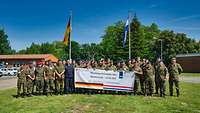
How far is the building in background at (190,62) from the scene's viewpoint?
58925 millimetres

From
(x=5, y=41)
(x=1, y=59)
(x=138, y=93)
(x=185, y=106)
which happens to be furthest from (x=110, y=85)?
(x=5, y=41)

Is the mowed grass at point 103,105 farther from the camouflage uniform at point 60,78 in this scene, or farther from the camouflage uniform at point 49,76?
the camouflage uniform at point 60,78

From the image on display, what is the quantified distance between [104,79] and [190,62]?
48128mm

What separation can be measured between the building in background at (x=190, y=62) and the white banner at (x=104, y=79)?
4568cm

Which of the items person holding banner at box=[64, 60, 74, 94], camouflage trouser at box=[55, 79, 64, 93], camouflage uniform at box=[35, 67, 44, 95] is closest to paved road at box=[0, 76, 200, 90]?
camouflage uniform at box=[35, 67, 44, 95]

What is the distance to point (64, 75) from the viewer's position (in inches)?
648

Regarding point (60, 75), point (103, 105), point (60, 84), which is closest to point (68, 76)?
point (60, 75)

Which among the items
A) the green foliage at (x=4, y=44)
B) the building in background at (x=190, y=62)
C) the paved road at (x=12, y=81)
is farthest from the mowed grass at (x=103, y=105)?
the green foliage at (x=4, y=44)

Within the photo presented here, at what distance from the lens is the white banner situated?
642 inches

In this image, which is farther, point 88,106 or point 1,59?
point 1,59

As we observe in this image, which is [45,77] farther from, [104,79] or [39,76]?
[104,79]

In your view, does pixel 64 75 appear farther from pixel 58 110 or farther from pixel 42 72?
pixel 58 110

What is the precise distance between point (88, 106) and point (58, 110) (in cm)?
140

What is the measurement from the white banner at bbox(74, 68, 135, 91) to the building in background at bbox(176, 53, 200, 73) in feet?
150
